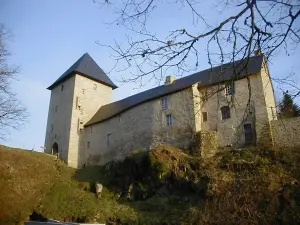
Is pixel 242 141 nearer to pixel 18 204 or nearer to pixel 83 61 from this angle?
pixel 18 204

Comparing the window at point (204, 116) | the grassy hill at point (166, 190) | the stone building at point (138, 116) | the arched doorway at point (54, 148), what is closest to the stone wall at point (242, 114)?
the stone building at point (138, 116)

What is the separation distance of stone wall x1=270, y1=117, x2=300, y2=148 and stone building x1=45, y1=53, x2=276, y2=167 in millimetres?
659

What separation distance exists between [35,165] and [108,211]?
25.8ft

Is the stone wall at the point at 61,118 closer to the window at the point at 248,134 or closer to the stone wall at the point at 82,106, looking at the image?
the stone wall at the point at 82,106

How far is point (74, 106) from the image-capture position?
29672mm

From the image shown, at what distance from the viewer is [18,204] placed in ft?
54.2

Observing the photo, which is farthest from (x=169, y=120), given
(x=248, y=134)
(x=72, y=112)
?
(x=72, y=112)

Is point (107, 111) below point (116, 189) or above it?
above

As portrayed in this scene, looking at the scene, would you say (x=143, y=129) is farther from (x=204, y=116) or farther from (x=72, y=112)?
(x=72, y=112)

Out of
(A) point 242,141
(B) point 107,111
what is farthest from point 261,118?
(B) point 107,111

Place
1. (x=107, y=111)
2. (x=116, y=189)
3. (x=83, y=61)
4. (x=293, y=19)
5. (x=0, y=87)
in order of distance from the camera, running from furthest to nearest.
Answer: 1. (x=83, y=61)
2. (x=107, y=111)
3. (x=116, y=189)
4. (x=0, y=87)
5. (x=293, y=19)

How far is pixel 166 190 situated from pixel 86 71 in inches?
734

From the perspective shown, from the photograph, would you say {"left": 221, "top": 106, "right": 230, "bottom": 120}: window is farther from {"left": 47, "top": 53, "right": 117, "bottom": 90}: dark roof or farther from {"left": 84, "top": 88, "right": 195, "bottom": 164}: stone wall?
{"left": 47, "top": 53, "right": 117, "bottom": 90}: dark roof

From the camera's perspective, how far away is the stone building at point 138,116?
2006 cm
